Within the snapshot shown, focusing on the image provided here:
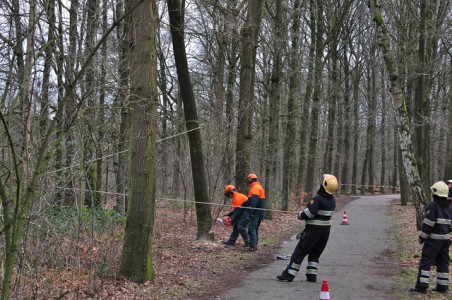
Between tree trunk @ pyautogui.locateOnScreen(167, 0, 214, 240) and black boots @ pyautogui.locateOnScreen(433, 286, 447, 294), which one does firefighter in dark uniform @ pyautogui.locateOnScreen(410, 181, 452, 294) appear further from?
tree trunk @ pyautogui.locateOnScreen(167, 0, 214, 240)

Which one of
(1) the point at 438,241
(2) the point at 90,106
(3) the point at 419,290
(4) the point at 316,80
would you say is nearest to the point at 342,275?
(3) the point at 419,290

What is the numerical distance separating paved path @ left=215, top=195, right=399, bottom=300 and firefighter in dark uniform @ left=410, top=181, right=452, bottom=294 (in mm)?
765

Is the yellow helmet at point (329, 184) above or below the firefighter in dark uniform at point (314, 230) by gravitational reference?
above

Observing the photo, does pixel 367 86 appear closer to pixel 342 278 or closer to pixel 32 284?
pixel 342 278

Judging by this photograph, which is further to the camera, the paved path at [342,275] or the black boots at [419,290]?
the black boots at [419,290]

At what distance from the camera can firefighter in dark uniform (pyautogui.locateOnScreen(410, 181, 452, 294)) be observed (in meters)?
7.75

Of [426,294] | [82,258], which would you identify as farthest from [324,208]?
[82,258]

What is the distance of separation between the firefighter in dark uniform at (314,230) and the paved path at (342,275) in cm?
22

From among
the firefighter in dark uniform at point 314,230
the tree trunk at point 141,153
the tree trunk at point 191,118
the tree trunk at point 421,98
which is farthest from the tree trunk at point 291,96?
the tree trunk at point 141,153

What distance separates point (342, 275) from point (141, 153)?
4431 millimetres

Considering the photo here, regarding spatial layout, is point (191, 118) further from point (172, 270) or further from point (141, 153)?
point (141, 153)

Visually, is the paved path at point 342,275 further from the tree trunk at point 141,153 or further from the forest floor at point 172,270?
the tree trunk at point 141,153

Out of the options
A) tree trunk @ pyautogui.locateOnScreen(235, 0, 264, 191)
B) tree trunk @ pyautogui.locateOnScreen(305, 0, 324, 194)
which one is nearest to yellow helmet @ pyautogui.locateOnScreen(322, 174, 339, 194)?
tree trunk @ pyautogui.locateOnScreen(235, 0, 264, 191)

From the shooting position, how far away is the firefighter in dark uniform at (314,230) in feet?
27.7
